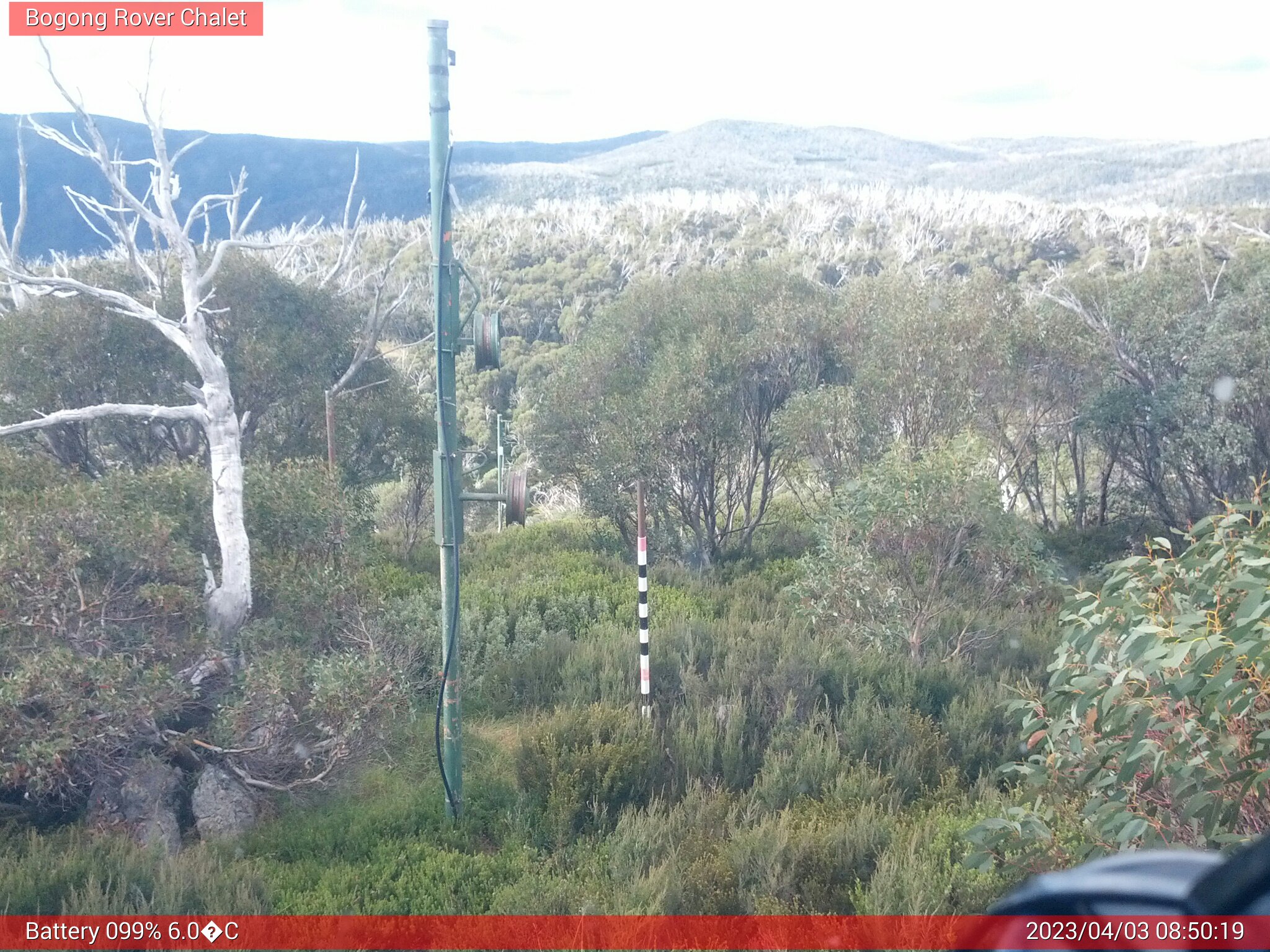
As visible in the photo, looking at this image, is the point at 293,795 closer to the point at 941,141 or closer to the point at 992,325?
the point at 992,325

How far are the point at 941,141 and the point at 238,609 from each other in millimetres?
104716

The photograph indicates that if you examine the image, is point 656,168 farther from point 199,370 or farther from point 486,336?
point 486,336

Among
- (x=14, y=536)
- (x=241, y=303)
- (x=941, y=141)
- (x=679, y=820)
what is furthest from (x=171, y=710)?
(x=941, y=141)

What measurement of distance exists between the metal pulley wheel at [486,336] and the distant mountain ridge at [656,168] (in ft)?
104

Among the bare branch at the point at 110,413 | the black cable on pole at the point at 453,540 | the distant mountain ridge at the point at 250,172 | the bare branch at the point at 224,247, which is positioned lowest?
the black cable on pole at the point at 453,540

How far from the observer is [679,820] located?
5.94 meters

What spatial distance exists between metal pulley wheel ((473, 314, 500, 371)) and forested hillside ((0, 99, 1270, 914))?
2.67m

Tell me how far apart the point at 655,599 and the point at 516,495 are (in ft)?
20.6

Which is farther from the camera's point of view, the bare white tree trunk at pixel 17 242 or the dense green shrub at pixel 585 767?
the bare white tree trunk at pixel 17 242

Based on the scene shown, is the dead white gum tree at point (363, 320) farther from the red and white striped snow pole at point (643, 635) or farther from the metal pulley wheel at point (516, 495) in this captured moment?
the metal pulley wheel at point (516, 495)

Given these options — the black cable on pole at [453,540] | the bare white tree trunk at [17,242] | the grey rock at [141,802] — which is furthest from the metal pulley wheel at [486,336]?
the bare white tree trunk at [17,242]

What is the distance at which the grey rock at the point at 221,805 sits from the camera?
249 inches

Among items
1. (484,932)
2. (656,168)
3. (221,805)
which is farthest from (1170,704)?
(656,168)

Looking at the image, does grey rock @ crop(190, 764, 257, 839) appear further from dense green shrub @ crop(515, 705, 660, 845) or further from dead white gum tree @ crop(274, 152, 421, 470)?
dead white gum tree @ crop(274, 152, 421, 470)
